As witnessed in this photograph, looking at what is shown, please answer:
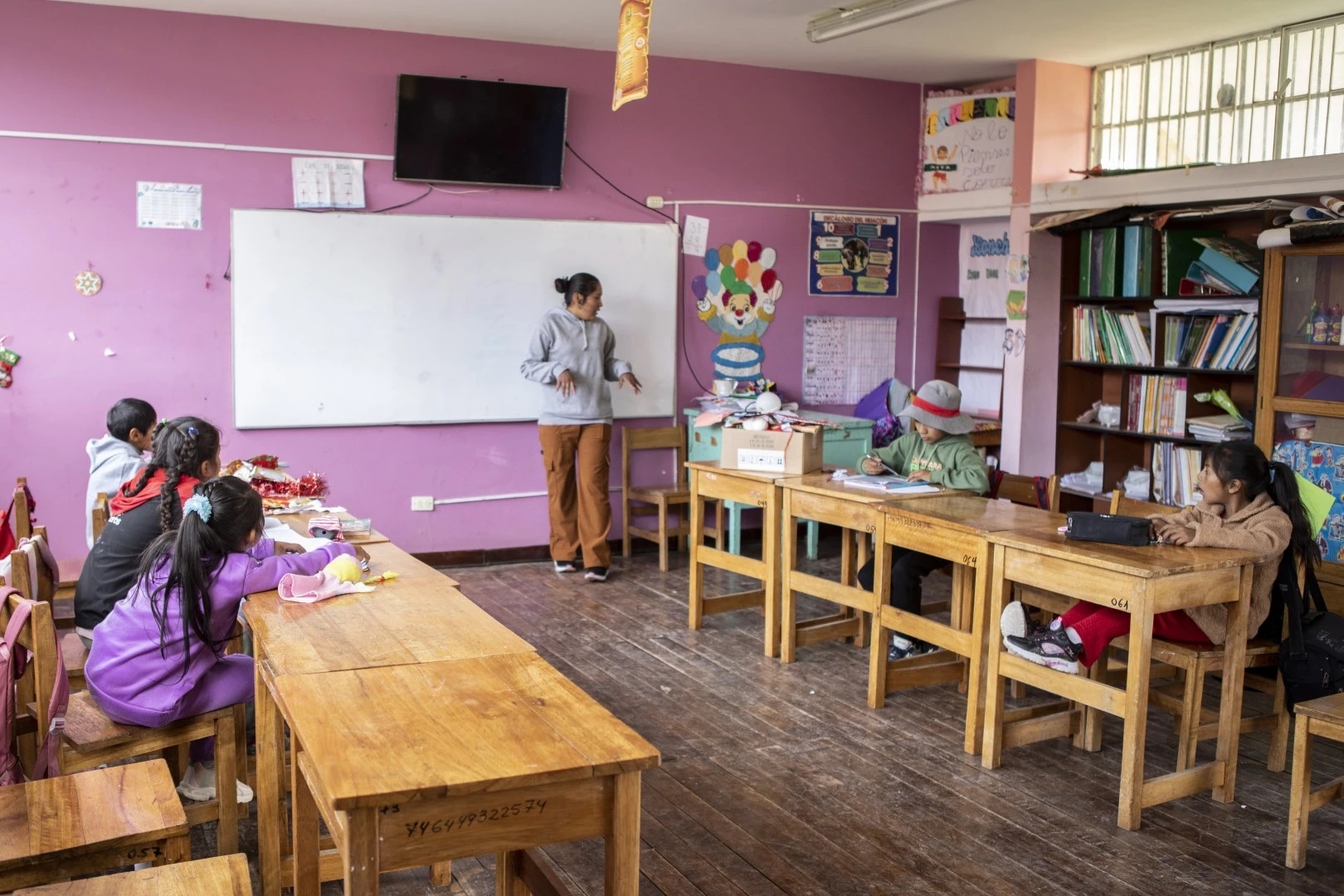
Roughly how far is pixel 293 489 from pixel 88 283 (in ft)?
7.06

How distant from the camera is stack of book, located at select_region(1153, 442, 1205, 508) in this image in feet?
18.8

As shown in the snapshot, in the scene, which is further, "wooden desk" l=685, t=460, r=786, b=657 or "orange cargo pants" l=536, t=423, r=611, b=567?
"orange cargo pants" l=536, t=423, r=611, b=567

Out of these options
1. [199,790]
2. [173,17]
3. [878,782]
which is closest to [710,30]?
[173,17]

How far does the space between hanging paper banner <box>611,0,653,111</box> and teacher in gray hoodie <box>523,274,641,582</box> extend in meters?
2.31

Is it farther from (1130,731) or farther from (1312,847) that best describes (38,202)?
(1312,847)

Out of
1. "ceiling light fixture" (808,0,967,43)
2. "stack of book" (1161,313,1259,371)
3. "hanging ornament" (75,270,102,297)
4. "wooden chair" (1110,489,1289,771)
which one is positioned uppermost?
"ceiling light fixture" (808,0,967,43)

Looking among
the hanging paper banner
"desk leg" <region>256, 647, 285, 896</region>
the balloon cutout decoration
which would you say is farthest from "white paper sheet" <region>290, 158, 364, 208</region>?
"desk leg" <region>256, 647, 285, 896</region>

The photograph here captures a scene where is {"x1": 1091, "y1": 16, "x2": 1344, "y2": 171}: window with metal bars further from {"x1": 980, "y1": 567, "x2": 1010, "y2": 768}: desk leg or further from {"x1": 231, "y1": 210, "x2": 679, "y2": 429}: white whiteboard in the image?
{"x1": 980, "y1": 567, "x2": 1010, "y2": 768}: desk leg

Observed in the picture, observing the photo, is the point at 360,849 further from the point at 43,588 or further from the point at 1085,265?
the point at 1085,265

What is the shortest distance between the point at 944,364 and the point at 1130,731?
483cm

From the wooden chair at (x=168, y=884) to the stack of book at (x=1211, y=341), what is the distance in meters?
4.96

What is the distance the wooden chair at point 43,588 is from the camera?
9.12 ft

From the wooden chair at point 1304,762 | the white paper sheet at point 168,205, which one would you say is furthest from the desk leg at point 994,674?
the white paper sheet at point 168,205

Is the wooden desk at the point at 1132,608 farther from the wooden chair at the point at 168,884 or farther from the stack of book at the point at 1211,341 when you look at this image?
the stack of book at the point at 1211,341
